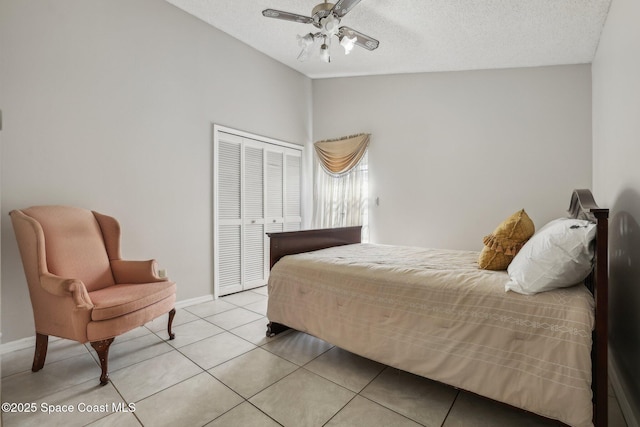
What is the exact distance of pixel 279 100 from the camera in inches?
173

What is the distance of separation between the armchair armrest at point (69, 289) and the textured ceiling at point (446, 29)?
281cm

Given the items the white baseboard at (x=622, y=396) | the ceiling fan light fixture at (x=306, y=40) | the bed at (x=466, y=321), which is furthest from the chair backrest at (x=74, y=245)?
the white baseboard at (x=622, y=396)

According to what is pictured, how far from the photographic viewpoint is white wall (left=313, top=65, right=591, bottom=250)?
11.0 feet

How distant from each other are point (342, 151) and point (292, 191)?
3.22 feet

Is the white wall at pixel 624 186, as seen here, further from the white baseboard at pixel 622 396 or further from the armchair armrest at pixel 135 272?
the armchair armrest at pixel 135 272

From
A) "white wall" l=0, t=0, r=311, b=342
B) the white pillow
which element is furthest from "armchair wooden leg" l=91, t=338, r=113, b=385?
the white pillow

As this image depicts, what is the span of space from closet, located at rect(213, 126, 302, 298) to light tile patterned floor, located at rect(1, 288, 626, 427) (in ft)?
4.41

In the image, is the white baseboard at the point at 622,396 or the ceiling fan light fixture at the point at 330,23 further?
the ceiling fan light fixture at the point at 330,23

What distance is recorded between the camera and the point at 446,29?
2939mm

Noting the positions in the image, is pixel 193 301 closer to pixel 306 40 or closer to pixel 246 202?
pixel 246 202

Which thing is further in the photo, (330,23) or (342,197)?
(342,197)

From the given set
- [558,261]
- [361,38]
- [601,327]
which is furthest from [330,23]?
[601,327]

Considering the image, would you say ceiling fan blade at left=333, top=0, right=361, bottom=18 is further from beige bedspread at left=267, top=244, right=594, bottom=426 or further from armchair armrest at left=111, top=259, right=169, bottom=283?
armchair armrest at left=111, top=259, right=169, bottom=283

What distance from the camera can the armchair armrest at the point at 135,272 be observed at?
7.98 ft
